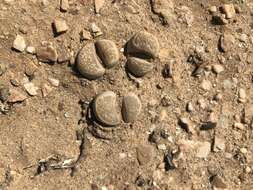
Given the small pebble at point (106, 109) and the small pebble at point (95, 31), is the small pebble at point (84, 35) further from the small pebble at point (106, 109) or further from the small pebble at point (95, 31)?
the small pebble at point (106, 109)

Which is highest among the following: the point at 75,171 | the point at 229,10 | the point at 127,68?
the point at 229,10

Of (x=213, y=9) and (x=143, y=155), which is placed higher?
(x=213, y=9)

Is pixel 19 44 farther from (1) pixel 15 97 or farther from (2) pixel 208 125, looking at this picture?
(2) pixel 208 125

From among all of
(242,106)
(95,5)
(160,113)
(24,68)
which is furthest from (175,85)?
(24,68)

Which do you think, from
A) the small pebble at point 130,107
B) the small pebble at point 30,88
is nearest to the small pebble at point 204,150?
the small pebble at point 130,107

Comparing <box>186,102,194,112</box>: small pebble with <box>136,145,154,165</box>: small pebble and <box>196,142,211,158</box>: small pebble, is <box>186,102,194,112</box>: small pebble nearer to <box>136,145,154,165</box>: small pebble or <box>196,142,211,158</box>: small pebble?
<box>196,142,211,158</box>: small pebble

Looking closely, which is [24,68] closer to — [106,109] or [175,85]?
[106,109]

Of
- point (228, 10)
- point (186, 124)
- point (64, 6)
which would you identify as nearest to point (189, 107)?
point (186, 124)
